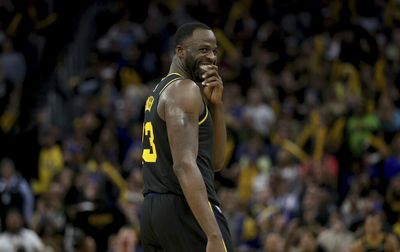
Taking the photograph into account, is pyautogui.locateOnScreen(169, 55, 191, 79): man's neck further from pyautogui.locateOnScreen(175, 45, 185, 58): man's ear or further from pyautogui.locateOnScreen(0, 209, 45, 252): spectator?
pyautogui.locateOnScreen(0, 209, 45, 252): spectator

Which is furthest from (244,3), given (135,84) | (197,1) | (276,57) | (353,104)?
(353,104)

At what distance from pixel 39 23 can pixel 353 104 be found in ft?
23.3

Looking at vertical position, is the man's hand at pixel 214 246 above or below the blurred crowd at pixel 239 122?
above

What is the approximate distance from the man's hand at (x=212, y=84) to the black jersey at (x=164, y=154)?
16 centimetres

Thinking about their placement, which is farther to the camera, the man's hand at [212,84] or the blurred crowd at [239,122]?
the blurred crowd at [239,122]

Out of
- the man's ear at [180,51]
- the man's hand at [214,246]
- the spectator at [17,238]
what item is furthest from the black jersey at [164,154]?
the spectator at [17,238]

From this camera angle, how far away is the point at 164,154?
593 cm

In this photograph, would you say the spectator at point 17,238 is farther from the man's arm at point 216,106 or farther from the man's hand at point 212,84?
the man's hand at point 212,84

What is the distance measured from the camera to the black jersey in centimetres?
591

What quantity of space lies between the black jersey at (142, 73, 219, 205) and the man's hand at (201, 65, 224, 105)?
0.16 m

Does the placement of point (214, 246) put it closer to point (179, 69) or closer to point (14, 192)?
point (179, 69)

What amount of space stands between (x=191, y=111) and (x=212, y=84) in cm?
37

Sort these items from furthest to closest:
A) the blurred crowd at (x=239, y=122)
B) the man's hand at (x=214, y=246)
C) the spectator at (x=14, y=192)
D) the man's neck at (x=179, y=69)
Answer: the spectator at (x=14, y=192) < the blurred crowd at (x=239, y=122) < the man's neck at (x=179, y=69) < the man's hand at (x=214, y=246)

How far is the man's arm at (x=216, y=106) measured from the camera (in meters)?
6.02
